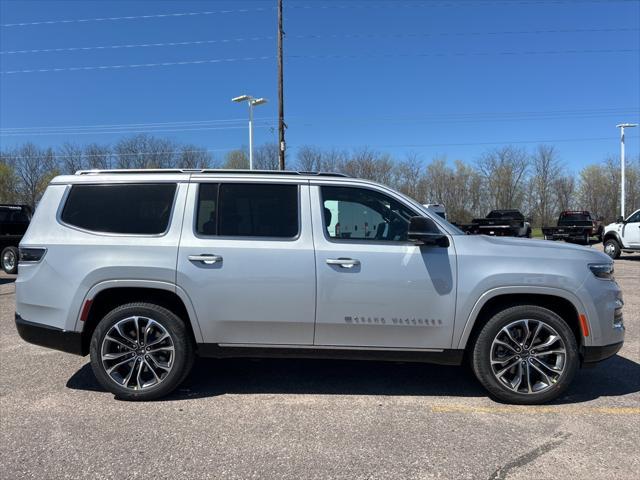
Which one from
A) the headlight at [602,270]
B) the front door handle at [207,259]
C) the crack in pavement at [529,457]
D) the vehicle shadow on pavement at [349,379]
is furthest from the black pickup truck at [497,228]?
the front door handle at [207,259]

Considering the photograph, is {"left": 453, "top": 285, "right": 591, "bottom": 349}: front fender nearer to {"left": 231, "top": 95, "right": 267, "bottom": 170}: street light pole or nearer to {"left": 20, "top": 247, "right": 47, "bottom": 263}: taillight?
{"left": 20, "top": 247, "right": 47, "bottom": 263}: taillight

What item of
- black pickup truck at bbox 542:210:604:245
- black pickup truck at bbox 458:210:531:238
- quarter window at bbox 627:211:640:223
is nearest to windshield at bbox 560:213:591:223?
black pickup truck at bbox 542:210:604:245

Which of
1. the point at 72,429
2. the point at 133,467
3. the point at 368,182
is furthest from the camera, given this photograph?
the point at 368,182

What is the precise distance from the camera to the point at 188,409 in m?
4.06

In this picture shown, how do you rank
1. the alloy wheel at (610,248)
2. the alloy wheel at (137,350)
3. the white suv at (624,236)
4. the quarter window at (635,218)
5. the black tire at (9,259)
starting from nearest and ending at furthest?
the alloy wheel at (137,350)
the black tire at (9,259)
the white suv at (624,236)
the quarter window at (635,218)
the alloy wheel at (610,248)

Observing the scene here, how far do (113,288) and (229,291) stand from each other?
3.44 feet

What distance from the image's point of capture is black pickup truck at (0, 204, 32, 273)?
14.6 m

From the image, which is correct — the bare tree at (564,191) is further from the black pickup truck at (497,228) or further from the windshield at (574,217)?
the black pickup truck at (497,228)

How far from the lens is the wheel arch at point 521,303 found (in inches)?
160

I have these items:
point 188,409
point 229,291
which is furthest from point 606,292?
point 188,409

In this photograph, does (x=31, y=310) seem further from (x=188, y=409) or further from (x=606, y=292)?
(x=606, y=292)

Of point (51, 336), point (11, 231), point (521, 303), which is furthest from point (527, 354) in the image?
point (11, 231)

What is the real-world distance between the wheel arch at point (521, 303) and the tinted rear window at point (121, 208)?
2.79 m

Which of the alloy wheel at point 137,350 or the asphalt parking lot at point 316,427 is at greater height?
the alloy wheel at point 137,350
